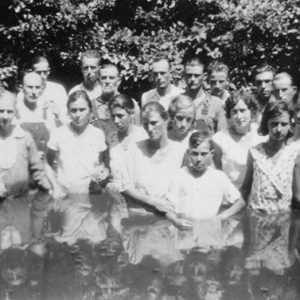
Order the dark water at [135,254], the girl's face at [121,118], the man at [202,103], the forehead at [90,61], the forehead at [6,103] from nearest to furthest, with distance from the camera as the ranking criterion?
the dark water at [135,254]
the forehead at [6,103]
the girl's face at [121,118]
the man at [202,103]
the forehead at [90,61]

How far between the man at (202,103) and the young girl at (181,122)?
1.59 feet

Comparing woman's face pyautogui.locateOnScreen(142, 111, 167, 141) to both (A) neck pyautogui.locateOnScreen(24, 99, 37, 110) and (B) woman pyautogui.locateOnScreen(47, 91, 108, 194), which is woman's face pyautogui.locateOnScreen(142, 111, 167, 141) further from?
(A) neck pyautogui.locateOnScreen(24, 99, 37, 110)

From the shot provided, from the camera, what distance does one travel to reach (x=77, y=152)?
5.32 meters

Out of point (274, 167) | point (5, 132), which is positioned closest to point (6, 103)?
point (5, 132)

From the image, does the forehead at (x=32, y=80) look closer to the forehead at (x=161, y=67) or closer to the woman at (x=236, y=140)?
the forehead at (x=161, y=67)

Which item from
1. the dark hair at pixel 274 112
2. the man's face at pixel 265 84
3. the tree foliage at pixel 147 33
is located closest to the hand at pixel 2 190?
the dark hair at pixel 274 112

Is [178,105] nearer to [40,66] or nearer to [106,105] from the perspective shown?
[106,105]

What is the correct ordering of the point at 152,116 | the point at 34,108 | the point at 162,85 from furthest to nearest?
the point at 162,85 < the point at 34,108 < the point at 152,116

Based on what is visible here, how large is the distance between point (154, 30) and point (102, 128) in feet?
16.4

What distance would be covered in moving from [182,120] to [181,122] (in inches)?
0.9

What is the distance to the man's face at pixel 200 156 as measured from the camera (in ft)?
14.8

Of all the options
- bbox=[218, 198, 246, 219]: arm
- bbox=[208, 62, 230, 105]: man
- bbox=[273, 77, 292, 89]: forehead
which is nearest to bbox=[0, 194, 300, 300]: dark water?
bbox=[218, 198, 246, 219]: arm

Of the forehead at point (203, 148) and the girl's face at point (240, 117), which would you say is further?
the girl's face at point (240, 117)

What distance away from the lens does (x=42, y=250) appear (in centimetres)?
409
